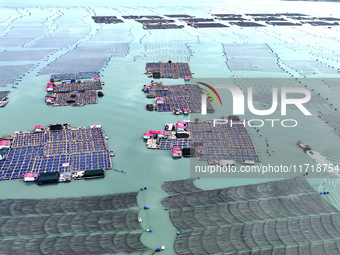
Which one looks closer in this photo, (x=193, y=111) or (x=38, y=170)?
(x=38, y=170)

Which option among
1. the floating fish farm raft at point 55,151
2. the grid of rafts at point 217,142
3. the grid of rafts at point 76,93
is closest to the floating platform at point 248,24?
the grid of rafts at point 76,93

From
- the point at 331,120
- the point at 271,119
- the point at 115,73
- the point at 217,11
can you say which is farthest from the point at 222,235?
the point at 217,11

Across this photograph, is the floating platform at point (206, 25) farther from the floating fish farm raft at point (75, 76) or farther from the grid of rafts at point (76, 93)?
the grid of rafts at point (76, 93)

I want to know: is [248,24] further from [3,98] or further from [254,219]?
[254,219]

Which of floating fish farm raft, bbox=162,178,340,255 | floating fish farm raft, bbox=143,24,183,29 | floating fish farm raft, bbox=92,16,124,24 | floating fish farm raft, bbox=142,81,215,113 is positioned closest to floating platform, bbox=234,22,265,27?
floating fish farm raft, bbox=143,24,183,29

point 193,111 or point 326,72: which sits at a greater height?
point 326,72

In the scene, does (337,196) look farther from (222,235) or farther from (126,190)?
(126,190)
